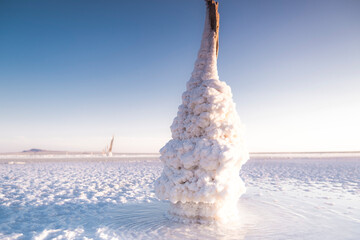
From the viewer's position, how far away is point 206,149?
412cm

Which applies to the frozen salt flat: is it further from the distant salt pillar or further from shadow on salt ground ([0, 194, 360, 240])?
the distant salt pillar

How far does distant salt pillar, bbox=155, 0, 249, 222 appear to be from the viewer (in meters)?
4.05

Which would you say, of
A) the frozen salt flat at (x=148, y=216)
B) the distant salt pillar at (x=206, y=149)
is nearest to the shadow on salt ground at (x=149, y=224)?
the frozen salt flat at (x=148, y=216)

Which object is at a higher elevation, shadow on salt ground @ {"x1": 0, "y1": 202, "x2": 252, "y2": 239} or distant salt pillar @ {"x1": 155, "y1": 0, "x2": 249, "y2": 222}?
distant salt pillar @ {"x1": 155, "y1": 0, "x2": 249, "y2": 222}

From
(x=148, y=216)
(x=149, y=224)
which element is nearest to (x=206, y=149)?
Answer: (x=149, y=224)

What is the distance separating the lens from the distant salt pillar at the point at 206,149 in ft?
13.3

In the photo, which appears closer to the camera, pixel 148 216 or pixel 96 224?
pixel 96 224

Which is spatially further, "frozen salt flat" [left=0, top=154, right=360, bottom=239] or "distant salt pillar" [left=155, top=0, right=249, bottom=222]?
"distant salt pillar" [left=155, top=0, right=249, bottom=222]

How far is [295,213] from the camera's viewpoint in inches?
194

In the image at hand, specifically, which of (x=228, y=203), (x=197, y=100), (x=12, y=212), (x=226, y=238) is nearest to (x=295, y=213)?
(x=228, y=203)

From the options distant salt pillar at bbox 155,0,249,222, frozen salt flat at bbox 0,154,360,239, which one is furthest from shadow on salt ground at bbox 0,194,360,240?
distant salt pillar at bbox 155,0,249,222

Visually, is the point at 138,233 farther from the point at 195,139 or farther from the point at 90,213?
the point at 195,139

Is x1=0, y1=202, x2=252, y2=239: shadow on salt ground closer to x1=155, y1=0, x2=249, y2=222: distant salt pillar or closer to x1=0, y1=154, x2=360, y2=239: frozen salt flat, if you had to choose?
x1=0, y1=154, x2=360, y2=239: frozen salt flat

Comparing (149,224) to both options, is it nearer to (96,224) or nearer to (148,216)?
(148,216)
